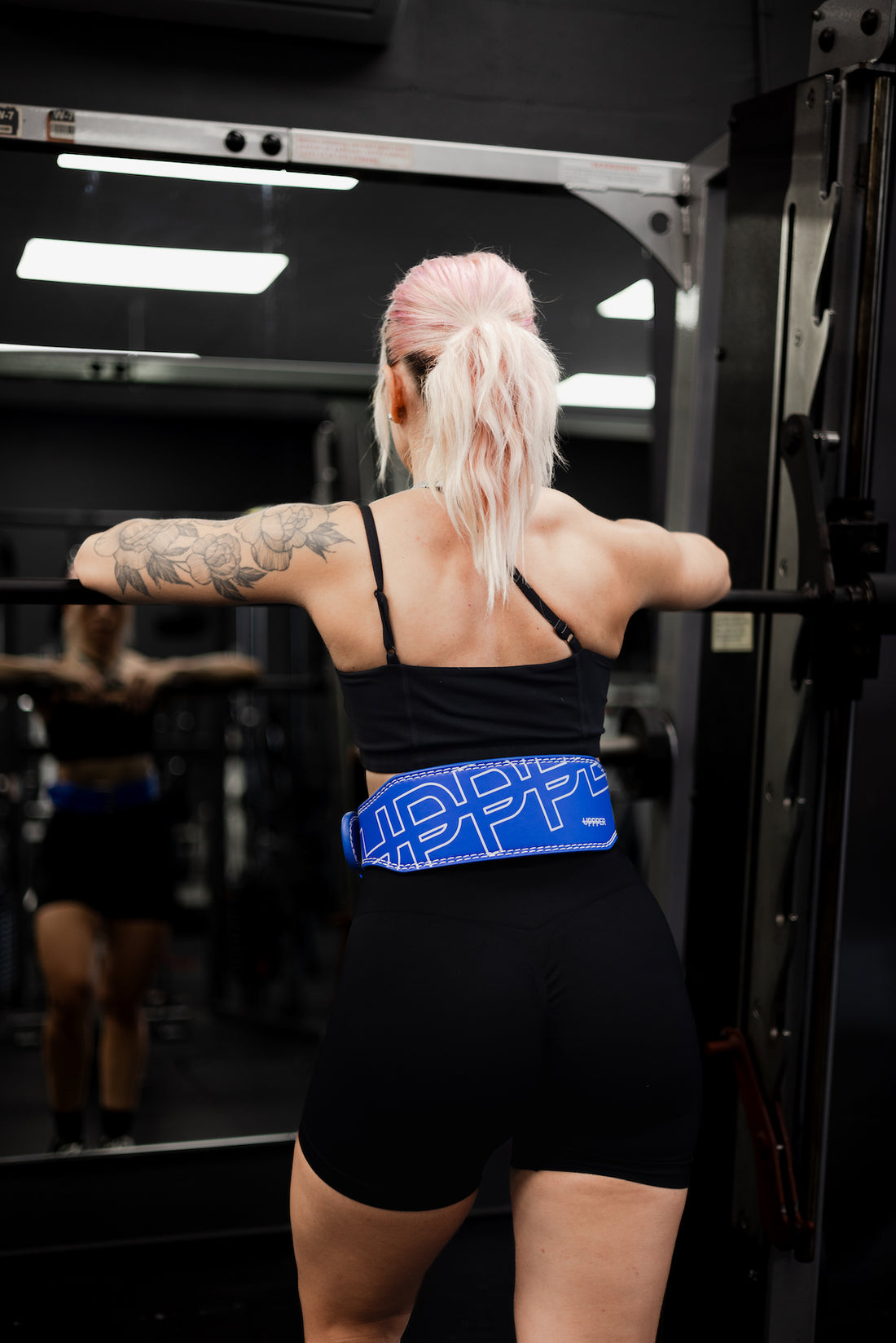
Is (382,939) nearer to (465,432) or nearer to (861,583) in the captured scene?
(465,432)

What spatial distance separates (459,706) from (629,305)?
2.23 m

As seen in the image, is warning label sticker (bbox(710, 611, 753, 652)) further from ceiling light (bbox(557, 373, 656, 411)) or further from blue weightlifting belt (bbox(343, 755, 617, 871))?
ceiling light (bbox(557, 373, 656, 411))

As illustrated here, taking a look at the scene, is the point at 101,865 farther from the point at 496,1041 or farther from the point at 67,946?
the point at 496,1041

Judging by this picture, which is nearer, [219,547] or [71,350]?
[219,547]

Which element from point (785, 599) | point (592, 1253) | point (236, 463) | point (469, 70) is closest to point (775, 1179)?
point (592, 1253)

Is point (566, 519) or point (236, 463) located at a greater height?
point (236, 463)

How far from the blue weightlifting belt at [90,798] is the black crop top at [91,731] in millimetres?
91

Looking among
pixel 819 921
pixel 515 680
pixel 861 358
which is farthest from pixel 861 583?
pixel 515 680

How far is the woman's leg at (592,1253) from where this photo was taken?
1.19 m

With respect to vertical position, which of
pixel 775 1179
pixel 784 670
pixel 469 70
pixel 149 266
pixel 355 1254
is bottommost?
pixel 775 1179

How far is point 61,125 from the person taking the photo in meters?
2.16

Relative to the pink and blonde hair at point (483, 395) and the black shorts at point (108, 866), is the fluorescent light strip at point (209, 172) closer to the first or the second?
the pink and blonde hair at point (483, 395)

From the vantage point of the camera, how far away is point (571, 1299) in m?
1.20

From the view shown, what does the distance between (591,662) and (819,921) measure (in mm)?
787
